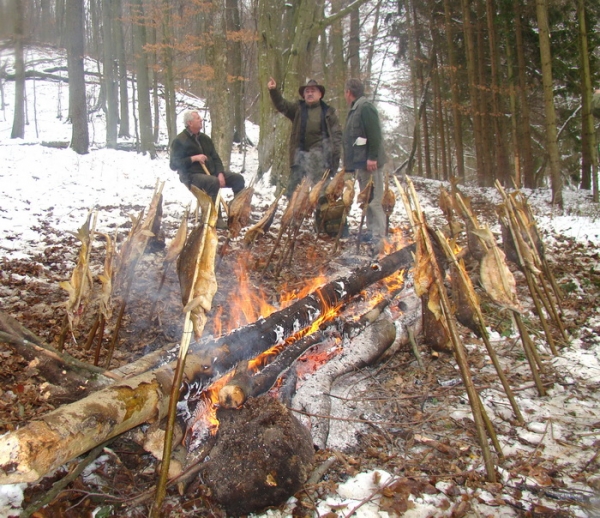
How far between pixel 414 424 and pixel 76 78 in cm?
1459

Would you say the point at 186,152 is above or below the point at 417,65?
below

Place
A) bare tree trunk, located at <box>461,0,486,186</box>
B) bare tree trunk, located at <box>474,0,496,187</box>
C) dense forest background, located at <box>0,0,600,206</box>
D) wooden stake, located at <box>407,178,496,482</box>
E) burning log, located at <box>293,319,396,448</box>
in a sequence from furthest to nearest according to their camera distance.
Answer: bare tree trunk, located at <box>474,0,496,187</box>, bare tree trunk, located at <box>461,0,486,186</box>, dense forest background, located at <box>0,0,600,206</box>, burning log, located at <box>293,319,396,448</box>, wooden stake, located at <box>407,178,496,482</box>

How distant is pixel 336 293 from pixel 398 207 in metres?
6.84

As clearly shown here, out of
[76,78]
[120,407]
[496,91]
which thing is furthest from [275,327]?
[76,78]

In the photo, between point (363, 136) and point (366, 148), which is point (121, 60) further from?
point (366, 148)

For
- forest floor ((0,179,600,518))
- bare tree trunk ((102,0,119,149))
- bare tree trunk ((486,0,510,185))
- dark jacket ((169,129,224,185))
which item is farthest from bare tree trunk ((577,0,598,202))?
bare tree trunk ((102,0,119,149))

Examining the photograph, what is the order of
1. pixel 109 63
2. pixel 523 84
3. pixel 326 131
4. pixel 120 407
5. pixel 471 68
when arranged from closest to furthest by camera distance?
1. pixel 120 407
2. pixel 326 131
3. pixel 523 84
4. pixel 471 68
5. pixel 109 63

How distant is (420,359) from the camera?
11.7 feet

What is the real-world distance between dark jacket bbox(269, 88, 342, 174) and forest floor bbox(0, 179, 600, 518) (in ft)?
8.41

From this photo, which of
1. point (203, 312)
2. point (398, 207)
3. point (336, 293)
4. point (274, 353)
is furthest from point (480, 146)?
point (203, 312)

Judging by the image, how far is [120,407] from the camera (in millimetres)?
1964

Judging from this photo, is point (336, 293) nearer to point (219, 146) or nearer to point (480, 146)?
point (219, 146)

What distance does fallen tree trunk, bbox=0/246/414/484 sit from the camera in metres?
1.51

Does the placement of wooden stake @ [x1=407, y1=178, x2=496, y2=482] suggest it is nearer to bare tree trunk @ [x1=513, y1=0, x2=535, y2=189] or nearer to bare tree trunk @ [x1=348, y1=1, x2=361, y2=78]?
bare tree trunk @ [x1=513, y1=0, x2=535, y2=189]
